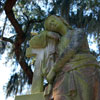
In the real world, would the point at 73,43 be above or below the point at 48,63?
above

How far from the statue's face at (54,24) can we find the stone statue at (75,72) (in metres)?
0.26

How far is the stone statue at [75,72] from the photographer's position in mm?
2795

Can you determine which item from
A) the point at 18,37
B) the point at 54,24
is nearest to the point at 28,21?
the point at 18,37

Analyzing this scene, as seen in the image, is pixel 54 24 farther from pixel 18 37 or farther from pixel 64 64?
pixel 18 37

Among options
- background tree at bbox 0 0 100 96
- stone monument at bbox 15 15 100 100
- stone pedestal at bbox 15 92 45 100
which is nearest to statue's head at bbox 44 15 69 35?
stone monument at bbox 15 15 100 100

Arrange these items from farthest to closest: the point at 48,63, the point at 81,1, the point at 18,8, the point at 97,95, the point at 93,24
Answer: the point at 18,8 → the point at 81,1 → the point at 93,24 → the point at 48,63 → the point at 97,95

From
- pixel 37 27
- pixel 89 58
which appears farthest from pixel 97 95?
pixel 37 27

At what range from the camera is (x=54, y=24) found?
11.9ft

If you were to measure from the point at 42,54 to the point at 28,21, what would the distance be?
23.8 ft

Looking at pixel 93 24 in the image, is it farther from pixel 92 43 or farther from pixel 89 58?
pixel 89 58

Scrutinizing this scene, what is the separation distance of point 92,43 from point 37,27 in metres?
3.01

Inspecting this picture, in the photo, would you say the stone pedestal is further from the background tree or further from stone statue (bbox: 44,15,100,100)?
the background tree

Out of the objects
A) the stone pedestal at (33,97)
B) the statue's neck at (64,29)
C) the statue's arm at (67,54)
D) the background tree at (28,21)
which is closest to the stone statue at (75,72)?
the statue's arm at (67,54)

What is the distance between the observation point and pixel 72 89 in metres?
2.79
